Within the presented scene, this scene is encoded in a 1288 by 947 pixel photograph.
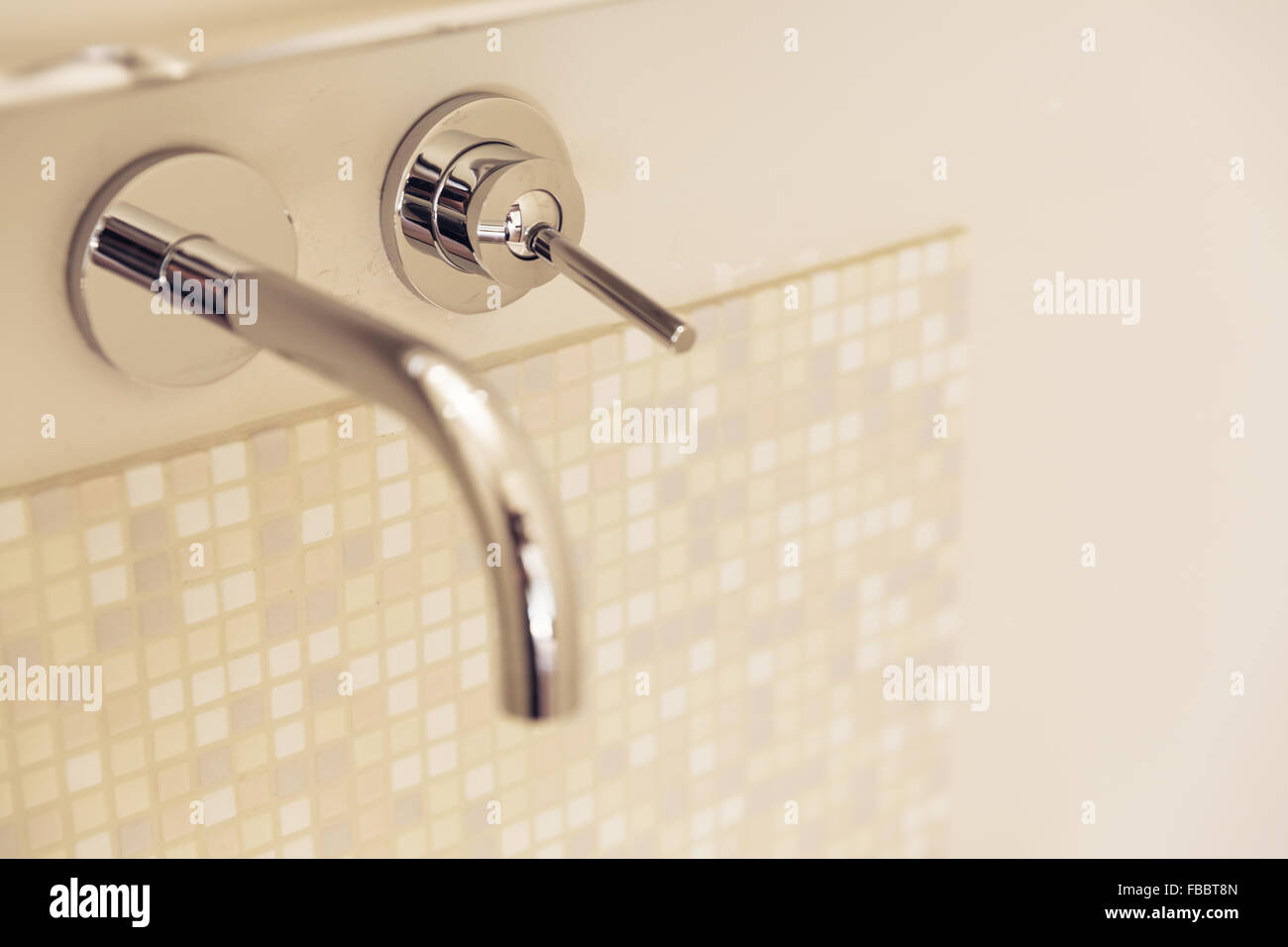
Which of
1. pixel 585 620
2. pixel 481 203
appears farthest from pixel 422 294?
pixel 585 620

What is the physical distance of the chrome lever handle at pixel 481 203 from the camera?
413mm

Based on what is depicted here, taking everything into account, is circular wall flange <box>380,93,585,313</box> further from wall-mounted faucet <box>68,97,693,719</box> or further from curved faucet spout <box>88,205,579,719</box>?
curved faucet spout <box>88,205,579,719</box>

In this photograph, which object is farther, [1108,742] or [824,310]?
[1108,742]

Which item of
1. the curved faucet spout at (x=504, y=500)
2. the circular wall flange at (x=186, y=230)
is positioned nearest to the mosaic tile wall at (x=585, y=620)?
the circular wall flange at (x=186, y=230)

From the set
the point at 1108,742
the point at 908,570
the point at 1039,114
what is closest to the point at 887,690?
the point at 908,570

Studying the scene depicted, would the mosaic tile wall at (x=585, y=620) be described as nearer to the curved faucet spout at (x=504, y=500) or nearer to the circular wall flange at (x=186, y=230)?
the circular wall flange at (x=186, y=230)

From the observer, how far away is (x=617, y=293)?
0.38 meters

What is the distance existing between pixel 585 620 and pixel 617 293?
0.18 meters

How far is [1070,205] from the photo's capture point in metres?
0.62

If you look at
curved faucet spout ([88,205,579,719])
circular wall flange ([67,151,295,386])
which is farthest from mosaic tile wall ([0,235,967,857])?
curved faucet spout ([88,205,579,719])

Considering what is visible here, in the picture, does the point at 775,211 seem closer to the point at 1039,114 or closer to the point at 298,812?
the point at 1039,114

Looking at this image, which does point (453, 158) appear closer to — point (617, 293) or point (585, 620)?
point (617, 293)

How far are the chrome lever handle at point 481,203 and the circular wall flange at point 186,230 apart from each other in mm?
41
